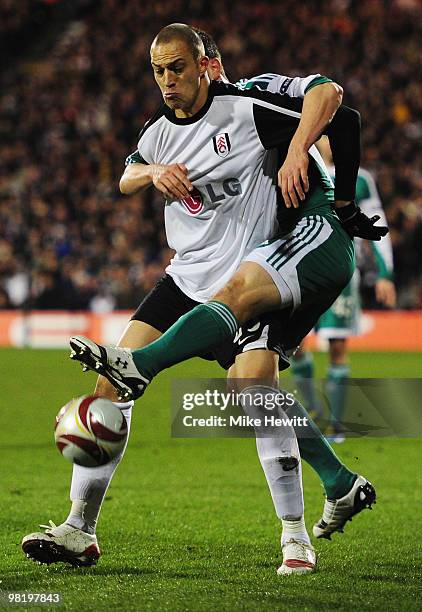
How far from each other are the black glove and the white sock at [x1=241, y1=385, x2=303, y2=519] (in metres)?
0.80

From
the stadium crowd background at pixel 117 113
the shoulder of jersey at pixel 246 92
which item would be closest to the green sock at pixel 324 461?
the shoulder of jersey at pixel 246 92

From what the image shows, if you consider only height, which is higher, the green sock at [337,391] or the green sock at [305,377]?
the green sock at [305,377]

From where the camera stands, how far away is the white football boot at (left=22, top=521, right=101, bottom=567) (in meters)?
4.56

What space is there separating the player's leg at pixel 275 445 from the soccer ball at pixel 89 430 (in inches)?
26.7

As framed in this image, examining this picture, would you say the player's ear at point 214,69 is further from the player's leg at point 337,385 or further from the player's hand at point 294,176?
the player's leg at point 337,385

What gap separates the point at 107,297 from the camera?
18594 millimetres

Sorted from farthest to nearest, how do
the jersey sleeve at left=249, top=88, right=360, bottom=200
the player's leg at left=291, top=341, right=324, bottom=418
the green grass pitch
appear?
the player's leg at left=291, top=341, right=324, bottom=418 → the jersey sleeve at left=249, top=88, right=360, bottom=200 → the green grass pitch

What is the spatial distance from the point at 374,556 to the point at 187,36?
7.67 ft

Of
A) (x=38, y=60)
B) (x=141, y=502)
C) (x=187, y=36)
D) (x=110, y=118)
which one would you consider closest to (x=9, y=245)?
(x=110, y=118)

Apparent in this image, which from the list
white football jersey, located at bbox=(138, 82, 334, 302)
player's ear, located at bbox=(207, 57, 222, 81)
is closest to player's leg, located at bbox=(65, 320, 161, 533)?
white football jersey, located at bbox=(138, 82, 334, 302)

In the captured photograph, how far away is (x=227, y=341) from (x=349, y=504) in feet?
2.92

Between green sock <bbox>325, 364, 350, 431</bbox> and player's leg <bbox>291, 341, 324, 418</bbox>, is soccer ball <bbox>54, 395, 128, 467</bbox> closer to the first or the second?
green sock <bbox>325, 364, 350, 431</bbox>

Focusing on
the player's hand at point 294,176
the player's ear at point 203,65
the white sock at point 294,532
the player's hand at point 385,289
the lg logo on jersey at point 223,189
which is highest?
the player's hand at point 385,289

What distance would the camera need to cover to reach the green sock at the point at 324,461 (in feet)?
15.8
